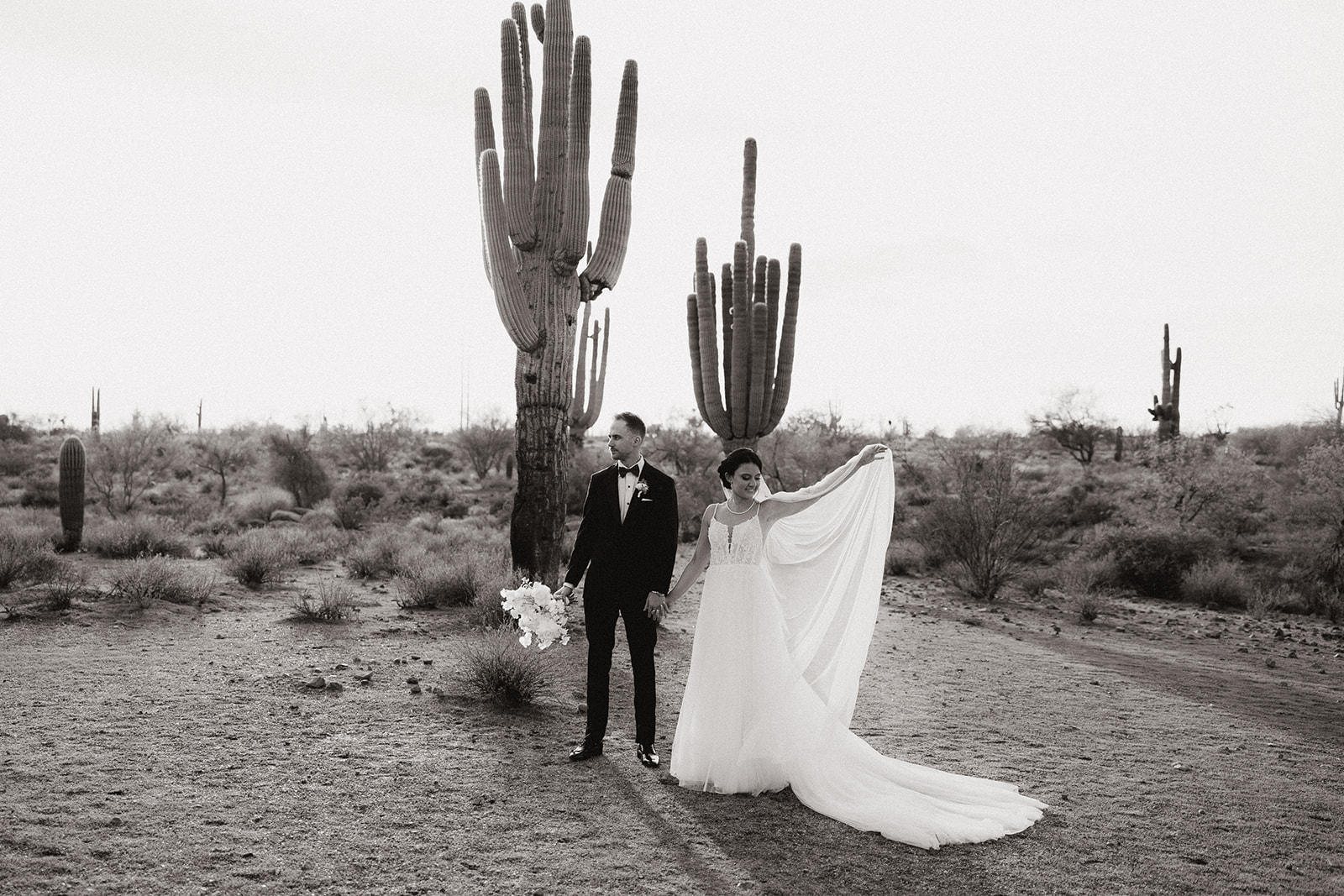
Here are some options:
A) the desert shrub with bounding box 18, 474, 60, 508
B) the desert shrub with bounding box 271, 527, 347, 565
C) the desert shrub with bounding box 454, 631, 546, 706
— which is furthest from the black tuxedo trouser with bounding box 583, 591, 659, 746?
the desert shrub with bounding box 18, 474, 60, 508

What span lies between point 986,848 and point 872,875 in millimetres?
718

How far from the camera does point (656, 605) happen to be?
556 cm

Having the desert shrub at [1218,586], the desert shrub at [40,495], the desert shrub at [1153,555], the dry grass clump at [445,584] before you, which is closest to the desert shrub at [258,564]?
the dry grass clump at [445,584]

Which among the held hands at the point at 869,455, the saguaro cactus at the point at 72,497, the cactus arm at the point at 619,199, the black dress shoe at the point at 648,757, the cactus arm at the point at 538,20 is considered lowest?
the black dress shoe at the point at 648,757

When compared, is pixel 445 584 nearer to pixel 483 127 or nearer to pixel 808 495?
pixel 483 127

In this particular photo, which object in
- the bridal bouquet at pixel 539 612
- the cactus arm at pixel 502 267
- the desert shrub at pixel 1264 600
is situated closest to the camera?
the bridal bouquet at pixel 539 612

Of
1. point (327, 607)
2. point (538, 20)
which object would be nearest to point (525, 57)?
point (538, 20)

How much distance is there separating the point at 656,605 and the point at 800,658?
0.91 m

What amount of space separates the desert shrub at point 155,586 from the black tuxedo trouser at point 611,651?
25.4 ft

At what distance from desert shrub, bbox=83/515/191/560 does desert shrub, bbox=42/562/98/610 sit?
292 centimetres

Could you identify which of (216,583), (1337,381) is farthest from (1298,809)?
(1337,381)

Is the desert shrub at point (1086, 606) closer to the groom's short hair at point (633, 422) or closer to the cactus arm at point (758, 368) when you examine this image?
the cactus arm at point (758, 368)

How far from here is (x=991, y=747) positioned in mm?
6555

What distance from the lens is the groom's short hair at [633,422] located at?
5656 mm
